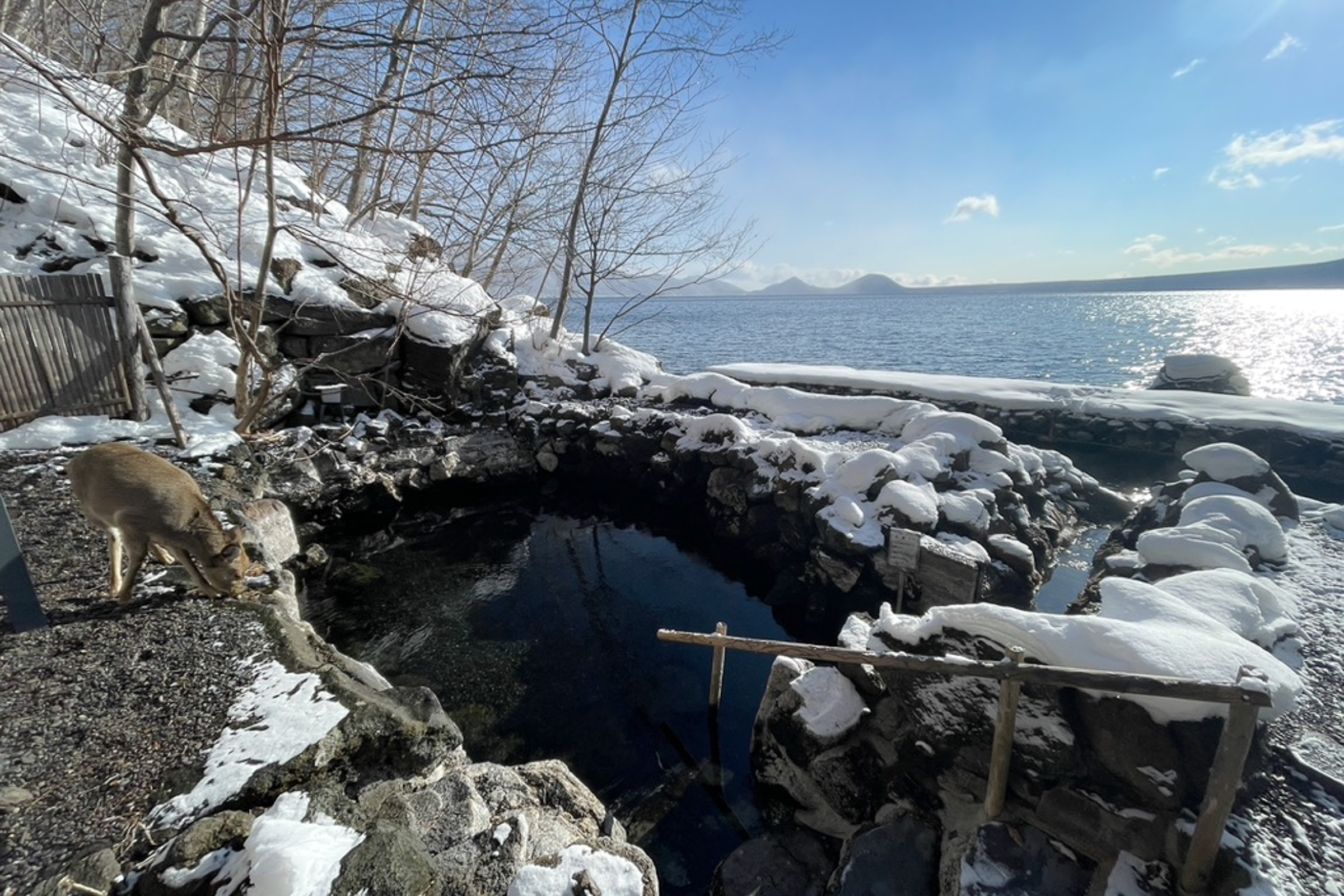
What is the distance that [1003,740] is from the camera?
3.43 meters

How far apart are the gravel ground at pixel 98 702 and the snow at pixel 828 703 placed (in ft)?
14.0

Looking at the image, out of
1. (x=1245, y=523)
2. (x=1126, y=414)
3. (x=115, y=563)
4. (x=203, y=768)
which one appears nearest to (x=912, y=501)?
(x=1245, y=523)

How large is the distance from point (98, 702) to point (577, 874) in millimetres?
3273

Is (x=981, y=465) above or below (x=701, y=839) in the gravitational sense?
above

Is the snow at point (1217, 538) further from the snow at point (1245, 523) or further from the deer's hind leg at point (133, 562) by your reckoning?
the deer's hind leg at point (133, 562)

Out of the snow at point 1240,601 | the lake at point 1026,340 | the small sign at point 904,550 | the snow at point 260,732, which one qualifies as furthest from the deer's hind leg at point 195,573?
the lake at point 1026,340

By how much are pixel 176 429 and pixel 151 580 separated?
4.26m

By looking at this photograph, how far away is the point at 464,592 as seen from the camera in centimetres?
790

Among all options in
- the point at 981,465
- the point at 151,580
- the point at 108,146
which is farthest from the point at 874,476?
the point at 108,146

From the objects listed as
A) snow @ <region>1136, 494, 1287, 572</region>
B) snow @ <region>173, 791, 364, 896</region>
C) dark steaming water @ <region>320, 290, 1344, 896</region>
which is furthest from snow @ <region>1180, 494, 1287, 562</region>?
snow @ <region>173, 791, 364, 896</region>

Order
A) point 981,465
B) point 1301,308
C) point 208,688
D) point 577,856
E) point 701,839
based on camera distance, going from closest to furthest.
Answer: point 577,856 → point 208,688 → point 701,839 → point 981,465 → point 1301,308

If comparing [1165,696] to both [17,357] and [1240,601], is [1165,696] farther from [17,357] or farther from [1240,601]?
[17,357]

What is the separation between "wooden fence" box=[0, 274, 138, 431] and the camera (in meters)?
7.00

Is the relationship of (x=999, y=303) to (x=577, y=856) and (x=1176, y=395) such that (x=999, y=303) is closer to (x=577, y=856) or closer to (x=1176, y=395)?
(x=1176, y=395)
